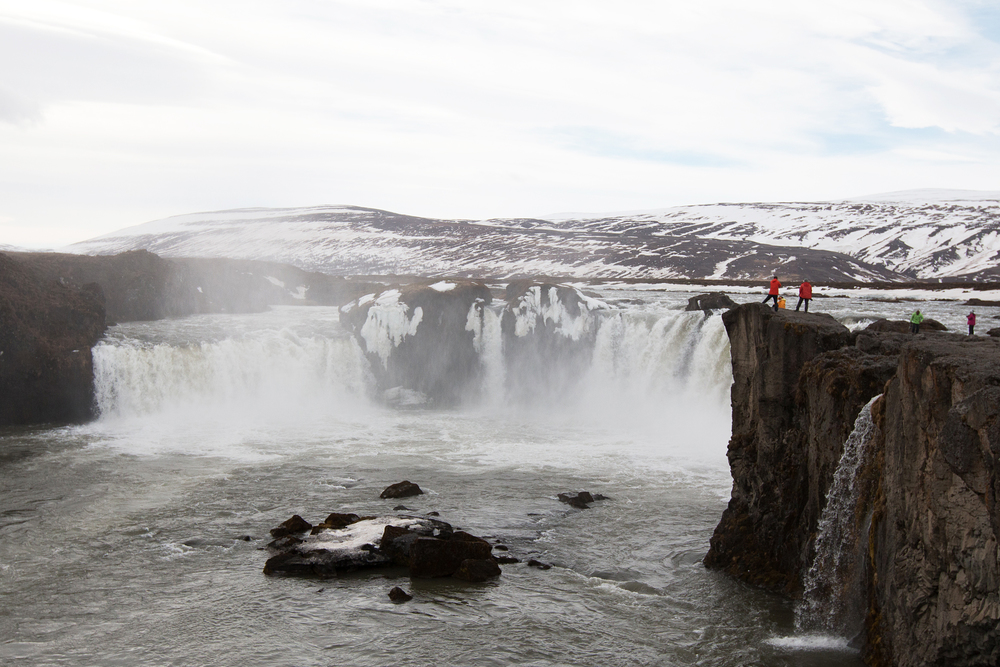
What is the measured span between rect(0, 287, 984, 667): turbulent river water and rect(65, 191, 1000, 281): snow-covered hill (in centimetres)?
6595

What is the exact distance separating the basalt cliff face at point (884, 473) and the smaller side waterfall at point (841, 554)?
0.15 metres

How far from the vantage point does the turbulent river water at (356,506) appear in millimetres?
13445

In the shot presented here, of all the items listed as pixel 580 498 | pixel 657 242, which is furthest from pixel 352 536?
pixel 657 242

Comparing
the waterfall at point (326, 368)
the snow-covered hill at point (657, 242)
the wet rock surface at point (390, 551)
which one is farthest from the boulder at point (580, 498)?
the snow-covered hill at point (657, 242)

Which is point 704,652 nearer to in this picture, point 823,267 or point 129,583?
point 129,583

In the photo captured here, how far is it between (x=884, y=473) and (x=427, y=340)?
105 ft

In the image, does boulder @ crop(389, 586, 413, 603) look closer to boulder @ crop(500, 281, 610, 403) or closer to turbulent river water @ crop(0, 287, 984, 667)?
turbulent river water @ crop(0, 287, 984, 667)

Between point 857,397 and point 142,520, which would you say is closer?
point 857,397

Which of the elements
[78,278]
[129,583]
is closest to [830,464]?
[129,583]

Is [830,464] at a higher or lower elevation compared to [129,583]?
higher

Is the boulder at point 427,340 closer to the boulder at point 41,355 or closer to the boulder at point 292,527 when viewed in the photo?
the boulder at point 41,355

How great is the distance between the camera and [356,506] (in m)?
21.2

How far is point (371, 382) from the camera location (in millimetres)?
41656

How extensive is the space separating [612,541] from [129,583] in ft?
33.2
